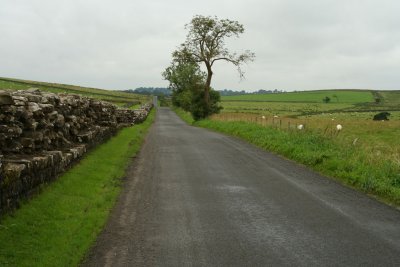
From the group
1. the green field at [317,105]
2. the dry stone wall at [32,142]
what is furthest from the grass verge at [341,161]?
the green field at [317,105]

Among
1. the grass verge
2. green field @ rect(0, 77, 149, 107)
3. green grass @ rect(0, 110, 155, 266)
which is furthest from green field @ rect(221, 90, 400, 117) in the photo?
green grass @ rect(0, 110, 155, 266)

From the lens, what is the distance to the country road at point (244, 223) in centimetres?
621

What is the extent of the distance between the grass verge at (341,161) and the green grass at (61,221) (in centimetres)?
681

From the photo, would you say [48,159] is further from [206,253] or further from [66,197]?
[206,253]

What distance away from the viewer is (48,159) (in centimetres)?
1004

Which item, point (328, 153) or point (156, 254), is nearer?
point (156, 254)

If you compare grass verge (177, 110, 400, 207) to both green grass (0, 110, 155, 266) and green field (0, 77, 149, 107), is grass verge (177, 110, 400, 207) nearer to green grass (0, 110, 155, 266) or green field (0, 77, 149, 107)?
green grass (0, 110, 155, 266)

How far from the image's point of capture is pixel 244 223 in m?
7.95

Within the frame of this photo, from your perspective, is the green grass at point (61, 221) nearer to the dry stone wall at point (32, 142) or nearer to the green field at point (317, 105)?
the dry stone wall at point (32, 142)

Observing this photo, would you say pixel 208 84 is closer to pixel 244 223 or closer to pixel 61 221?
pixel 244 223

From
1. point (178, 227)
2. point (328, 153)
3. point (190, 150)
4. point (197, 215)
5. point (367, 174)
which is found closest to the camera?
point (178, 227)

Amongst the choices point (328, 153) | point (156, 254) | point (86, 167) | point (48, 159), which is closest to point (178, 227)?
point (156, 254)

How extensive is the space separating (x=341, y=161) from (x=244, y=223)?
734cm

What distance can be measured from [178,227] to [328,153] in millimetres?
9608
